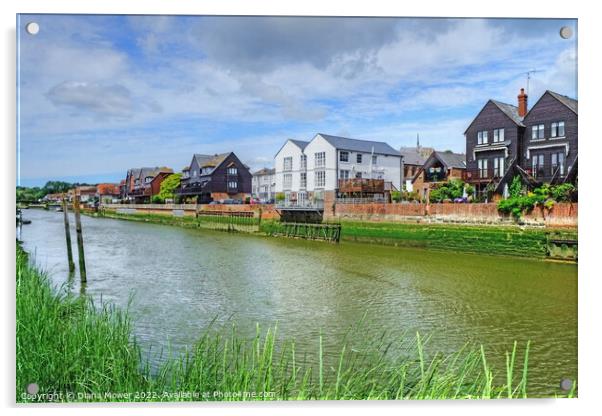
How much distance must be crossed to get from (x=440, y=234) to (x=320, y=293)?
319 inches

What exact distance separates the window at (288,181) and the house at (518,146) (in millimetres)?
5886

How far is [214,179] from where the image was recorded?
11.4 meters

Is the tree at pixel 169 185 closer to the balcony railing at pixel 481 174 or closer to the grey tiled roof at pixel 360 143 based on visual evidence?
the grey tiled roof at pixel 360 143

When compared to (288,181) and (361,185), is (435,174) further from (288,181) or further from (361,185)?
(288,181)

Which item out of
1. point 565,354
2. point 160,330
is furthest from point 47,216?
point 565,354

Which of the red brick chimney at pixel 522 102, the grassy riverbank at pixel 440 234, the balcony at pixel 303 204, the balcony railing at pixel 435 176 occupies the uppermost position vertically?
the red brick chimney at pixel 522 102

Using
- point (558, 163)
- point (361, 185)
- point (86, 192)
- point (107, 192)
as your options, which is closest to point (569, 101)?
point (558, 163)

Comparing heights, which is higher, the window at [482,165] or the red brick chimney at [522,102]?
the red brick chimney at [522,102]

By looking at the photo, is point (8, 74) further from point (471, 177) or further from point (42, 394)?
point (471, 177)

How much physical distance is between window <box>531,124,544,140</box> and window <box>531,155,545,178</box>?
441 millimetres

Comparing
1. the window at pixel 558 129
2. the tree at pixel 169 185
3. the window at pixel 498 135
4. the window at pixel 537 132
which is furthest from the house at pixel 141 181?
the window at pixel 498 135

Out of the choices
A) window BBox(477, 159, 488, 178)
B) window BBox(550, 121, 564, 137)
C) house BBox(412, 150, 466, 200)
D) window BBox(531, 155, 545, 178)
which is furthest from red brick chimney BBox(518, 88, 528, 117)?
window BBox(477, 159, 488, 178)

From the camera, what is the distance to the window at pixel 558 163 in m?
8.66

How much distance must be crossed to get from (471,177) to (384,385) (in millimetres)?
13048
